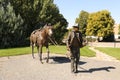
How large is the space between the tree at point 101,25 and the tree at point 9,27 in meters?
43.3

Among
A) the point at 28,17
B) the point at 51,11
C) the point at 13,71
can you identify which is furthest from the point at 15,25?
the point at 13,71

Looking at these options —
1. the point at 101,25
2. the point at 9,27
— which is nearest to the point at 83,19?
the point at 101,25

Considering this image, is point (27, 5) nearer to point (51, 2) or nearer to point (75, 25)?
point (51, 2)

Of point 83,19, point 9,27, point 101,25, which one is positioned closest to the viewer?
point 9,27

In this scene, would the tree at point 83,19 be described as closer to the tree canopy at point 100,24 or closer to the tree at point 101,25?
the tree at point 101,25

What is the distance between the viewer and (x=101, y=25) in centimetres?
8162

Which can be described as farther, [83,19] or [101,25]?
[83,19]

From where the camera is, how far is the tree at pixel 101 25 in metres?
79.8

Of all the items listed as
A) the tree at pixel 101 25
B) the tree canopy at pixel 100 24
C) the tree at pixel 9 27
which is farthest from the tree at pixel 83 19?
the tree at pixel 9 27

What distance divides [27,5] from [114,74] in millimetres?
36003

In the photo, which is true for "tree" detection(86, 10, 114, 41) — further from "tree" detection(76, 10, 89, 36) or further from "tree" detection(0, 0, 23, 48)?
"tree" detection(0, 0, 23, 48)

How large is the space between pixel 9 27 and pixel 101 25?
48.3 metres

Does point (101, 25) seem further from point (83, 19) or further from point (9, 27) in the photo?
point (9, 27)

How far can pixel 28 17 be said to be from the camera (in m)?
46.1
